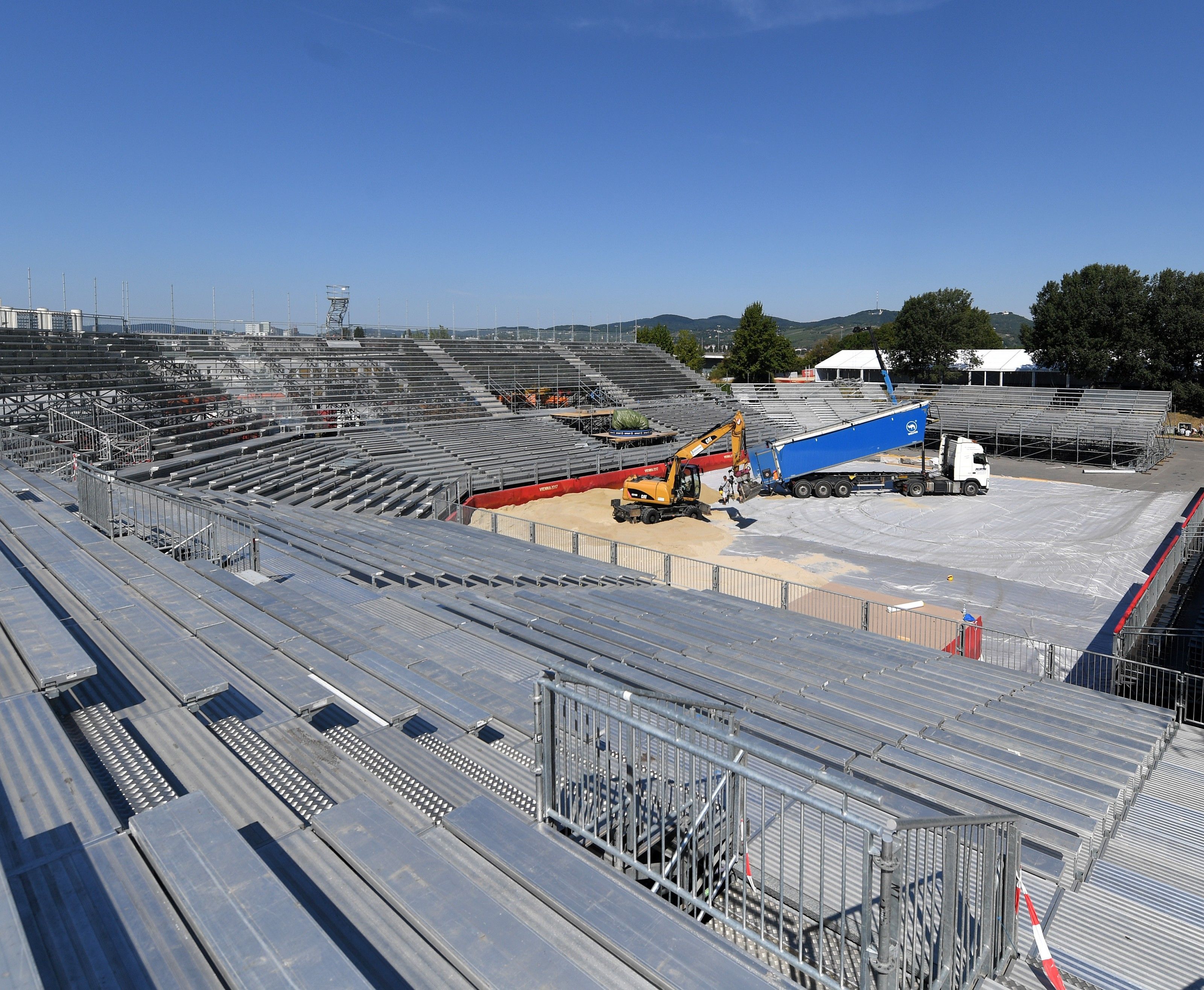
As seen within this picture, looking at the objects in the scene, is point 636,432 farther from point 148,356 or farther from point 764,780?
point 764,780

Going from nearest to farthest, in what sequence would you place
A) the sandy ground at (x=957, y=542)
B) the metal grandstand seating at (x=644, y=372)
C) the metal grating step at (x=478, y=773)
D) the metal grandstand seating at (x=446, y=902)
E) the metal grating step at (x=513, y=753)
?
the metal grandstand seating at (x=446, y=902), the metal grating step at (x=478, y=773), the metal grating step at (x=513, y=753), the sandy ground at (x=957, y=542), the metal grandstand seating at (x=644, y=372)

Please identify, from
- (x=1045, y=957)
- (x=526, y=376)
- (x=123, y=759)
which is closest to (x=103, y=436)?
(x=123, y=759)

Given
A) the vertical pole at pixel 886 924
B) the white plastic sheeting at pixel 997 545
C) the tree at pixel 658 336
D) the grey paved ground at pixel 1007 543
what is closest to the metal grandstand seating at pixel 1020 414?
the grey paved ground at pixel 1007 543

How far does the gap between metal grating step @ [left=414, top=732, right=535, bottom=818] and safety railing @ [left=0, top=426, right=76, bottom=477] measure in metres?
16.1

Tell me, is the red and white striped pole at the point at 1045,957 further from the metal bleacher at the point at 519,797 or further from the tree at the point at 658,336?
the tree at the point at 658,336

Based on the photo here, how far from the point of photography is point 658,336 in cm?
8750

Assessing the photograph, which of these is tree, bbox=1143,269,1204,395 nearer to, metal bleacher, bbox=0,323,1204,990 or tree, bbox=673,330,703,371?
tree, bbox=673,330,703,371

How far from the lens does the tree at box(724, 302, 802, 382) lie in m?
69.1

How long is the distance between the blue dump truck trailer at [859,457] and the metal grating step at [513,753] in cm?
2550

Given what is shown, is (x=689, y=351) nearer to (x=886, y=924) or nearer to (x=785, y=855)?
(x=785, y=855)

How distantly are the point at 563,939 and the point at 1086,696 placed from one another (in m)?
8.88

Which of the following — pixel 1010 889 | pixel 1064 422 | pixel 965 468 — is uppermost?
pixel 1064 422

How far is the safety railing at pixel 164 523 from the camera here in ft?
36.9

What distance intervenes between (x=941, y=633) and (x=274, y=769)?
1357 cm
